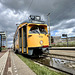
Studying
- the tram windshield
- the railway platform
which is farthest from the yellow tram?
the railway platform

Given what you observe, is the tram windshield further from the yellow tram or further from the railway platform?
the railway platform

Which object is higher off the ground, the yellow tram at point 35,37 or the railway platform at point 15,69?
the yellow tram at point 35,37

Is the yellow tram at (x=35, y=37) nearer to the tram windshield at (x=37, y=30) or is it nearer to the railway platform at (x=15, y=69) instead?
the tram windshield at (x=37, y=30)

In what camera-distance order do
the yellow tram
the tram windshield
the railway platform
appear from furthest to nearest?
1. the tram windshield
2. the yellow tram
3. the railway platform

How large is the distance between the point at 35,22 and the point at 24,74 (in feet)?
20.2

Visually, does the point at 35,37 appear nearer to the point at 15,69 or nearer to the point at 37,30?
the point at 37,30

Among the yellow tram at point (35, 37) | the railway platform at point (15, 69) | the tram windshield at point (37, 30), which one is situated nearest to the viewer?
the railway platform at point (15, 69)

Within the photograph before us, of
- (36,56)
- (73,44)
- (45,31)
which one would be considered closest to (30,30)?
(45,31)

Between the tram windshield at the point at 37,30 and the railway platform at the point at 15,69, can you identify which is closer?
the railway platform at the point at 15,69

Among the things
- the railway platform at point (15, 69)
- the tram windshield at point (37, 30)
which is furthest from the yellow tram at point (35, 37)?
the railway platform at point (15, 69)

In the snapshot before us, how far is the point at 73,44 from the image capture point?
1938cm

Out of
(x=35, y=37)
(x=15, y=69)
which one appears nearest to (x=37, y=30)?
(x=35, y=37)

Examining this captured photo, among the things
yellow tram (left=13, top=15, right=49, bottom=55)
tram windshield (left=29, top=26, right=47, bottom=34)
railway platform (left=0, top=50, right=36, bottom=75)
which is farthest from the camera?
tram windshield (left=29, top=26, right=47, bottom=34)

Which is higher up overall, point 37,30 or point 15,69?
point 37,30
